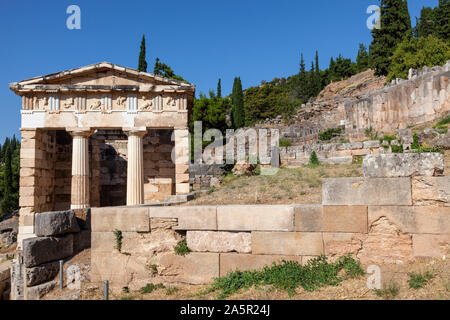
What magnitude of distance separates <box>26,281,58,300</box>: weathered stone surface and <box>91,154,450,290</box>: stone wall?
800 mm

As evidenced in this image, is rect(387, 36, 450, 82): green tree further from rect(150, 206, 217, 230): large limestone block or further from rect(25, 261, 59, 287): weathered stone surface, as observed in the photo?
rect(25, 261, 59, 287): weathered stone surface

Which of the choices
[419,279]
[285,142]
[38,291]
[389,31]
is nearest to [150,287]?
[38,291]

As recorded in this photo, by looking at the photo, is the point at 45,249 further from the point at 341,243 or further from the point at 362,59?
the point at 362,59

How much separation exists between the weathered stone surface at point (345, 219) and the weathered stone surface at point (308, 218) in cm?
8

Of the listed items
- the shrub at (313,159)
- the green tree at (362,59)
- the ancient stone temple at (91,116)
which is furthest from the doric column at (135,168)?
the green tree at (362,59)

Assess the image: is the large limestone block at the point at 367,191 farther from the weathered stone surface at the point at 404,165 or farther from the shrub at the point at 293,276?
the shrub at the point at 293,276

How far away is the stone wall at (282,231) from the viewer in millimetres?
5004

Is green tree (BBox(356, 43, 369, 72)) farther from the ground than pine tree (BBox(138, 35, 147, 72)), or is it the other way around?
green tree (BBox(356, 43, 369, 72))

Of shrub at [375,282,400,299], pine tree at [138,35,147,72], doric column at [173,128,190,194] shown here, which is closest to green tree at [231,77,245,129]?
pine tree at [138,35,147,72]

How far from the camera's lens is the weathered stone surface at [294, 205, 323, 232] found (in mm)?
5422

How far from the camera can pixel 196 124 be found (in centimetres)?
3003

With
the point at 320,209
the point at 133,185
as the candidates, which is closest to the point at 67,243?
the point at 320,209

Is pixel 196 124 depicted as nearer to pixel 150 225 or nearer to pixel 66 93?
pixel 66 93
